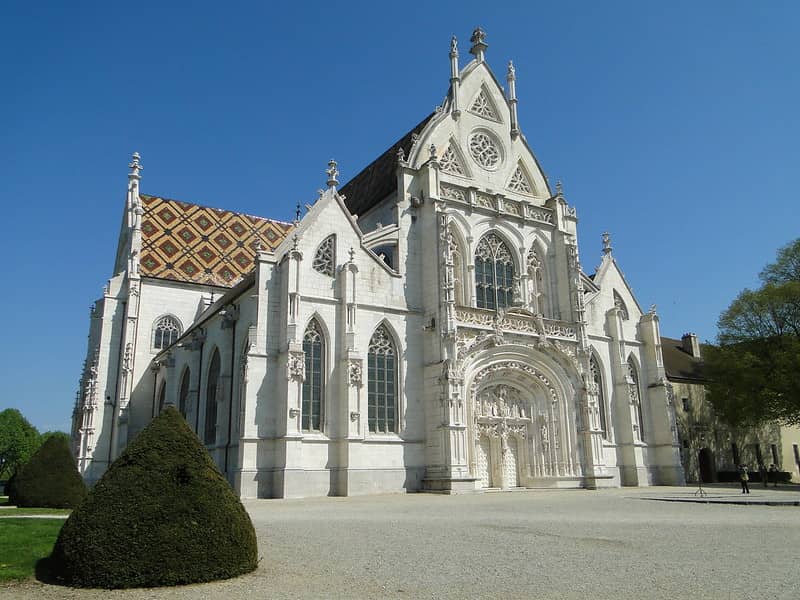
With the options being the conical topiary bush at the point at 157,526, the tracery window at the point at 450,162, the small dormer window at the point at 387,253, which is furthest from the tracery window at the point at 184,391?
the conical topiary bush at the point at 157,526

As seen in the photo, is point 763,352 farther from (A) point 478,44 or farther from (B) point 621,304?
(A) point 478,44

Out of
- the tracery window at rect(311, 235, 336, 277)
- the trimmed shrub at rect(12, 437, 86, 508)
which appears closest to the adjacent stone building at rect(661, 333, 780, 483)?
the tracery window at rect(311, 235, 336, 277)

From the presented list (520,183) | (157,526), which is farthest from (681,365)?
(157,526)

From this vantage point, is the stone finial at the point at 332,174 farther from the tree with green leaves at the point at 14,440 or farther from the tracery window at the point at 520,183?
the tree with green leaves at the point at 14,440

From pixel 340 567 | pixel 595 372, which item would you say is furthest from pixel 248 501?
pixel 595 372

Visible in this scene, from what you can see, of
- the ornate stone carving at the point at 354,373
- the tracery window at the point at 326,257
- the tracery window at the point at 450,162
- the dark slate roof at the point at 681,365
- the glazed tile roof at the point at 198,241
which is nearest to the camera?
the ornate stone carving at the point at 354,373

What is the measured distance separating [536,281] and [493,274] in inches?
107

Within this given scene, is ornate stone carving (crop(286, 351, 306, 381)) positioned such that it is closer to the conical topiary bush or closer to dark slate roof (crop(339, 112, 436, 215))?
dark slate roof (crop(339, 112, 436, 215))

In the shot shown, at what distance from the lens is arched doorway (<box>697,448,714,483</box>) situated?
3728 centimetres

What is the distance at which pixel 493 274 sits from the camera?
30125 mm

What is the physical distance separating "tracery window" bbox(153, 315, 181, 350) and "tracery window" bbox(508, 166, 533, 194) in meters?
19.8

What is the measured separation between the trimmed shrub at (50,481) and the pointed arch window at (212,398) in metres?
8.41

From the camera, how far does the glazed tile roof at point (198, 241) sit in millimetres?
38031

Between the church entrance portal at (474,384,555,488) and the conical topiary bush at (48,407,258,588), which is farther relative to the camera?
the church entrance portal at (474,384,555,488)
